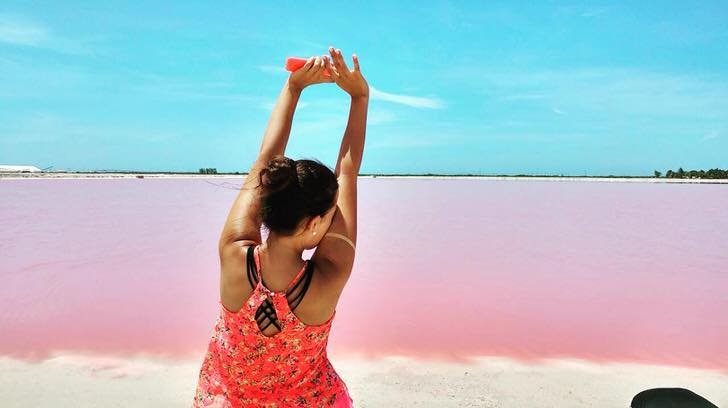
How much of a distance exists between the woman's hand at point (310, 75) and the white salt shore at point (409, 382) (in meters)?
1.95

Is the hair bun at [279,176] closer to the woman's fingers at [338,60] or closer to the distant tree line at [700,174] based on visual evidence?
the woman's fingers at [338,60]

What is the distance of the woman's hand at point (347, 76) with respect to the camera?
1.28 metres

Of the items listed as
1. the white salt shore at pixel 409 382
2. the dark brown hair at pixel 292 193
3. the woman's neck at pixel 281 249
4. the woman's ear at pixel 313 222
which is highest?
the dark brown hair at pixel 292 193

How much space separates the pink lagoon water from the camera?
3861 millimetres

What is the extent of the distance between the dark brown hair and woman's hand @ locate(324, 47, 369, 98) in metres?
0.31

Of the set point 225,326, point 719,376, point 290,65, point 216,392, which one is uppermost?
point 290,65

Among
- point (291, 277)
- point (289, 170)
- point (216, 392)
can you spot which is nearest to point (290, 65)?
point (289, 170)

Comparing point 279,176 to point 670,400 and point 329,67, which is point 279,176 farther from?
point 670,400

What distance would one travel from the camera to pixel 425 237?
28.4 feet

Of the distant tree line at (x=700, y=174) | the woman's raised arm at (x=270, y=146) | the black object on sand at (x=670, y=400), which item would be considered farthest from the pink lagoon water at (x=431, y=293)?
the distant tree line at (x=700, y=174)

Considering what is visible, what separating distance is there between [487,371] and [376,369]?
0.61m

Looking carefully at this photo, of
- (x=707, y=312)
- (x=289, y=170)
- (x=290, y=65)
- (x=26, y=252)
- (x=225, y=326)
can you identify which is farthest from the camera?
(x=26, y=252)

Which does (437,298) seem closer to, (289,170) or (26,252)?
(289,170)

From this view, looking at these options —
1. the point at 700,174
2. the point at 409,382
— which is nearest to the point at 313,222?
the point at 409,382
